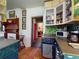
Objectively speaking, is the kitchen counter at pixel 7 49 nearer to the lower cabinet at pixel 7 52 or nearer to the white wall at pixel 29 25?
the lower cabinet at pixel 7 52

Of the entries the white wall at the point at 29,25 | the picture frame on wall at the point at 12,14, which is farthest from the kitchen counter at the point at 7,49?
the picture frame on wall at the point at 12,14

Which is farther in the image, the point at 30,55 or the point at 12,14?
the point at 12,14

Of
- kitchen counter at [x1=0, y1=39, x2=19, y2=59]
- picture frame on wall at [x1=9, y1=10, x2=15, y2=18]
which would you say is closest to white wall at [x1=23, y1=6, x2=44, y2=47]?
picture frame on wall at [x1=9, y1=10, x2=15, y2=18]

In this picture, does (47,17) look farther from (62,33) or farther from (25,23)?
(25,23)

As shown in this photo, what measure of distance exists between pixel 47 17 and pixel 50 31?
66 cm

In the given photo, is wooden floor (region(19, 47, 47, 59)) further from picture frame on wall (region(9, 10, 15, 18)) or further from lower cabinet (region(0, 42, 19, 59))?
picture frame on wall (region(9, 10, 15, 18))

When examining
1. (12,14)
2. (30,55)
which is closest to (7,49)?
(30,55)

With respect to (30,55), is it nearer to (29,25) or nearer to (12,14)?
(29,25)

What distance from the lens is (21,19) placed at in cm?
576

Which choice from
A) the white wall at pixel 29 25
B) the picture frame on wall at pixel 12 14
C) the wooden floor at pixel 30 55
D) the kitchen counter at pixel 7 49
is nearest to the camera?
the kitchen counter at pixel 7 49

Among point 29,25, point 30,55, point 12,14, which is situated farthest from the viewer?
point 12,14

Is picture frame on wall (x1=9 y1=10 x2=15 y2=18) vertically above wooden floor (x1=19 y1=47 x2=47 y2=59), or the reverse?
picture frame on wall (x1=9 y1=10 x2=15 y2=18)

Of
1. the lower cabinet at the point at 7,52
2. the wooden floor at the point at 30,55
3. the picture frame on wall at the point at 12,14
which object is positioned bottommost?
the wooden floor at the point at 30,55

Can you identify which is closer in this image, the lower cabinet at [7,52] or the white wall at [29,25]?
the lower cabinet at [7,52]
